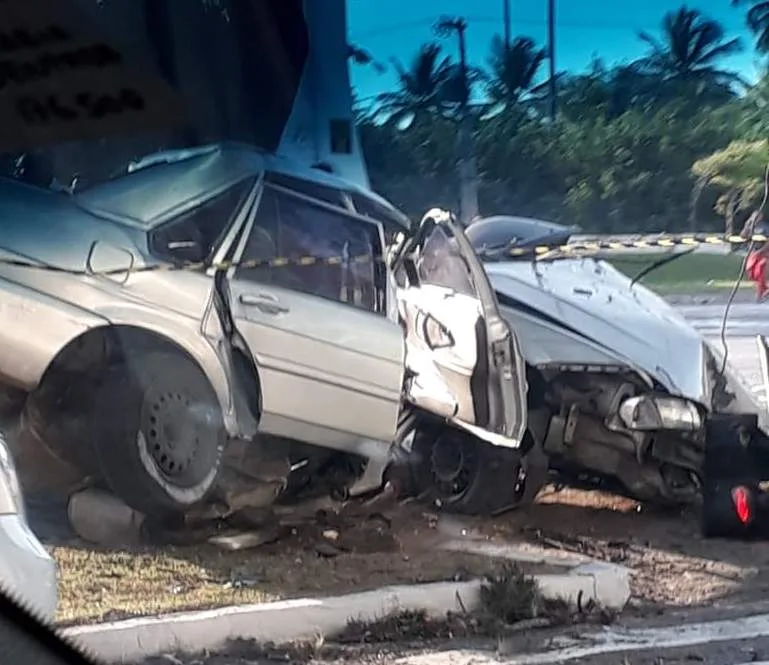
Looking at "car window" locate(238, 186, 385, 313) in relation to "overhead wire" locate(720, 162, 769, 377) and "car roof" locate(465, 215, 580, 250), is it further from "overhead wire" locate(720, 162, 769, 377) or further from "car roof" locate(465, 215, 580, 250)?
"overhead wire" locate(720, 162, 769, 377)

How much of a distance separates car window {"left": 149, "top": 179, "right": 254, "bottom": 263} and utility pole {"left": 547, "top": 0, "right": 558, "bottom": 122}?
35.1 inches

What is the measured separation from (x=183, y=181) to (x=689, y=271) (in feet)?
4.97

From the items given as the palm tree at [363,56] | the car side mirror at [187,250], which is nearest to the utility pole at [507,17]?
the palm tree at [363,56]

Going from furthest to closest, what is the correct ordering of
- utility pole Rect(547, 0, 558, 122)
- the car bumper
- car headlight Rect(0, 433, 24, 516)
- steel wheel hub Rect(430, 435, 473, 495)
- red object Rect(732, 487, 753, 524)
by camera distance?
red object Rect(732, 487, 753, 524) → steel wheel hub Rect(430, 435, 473, 495) → utility pole Rect(547, 0, 558, 122) → car headlight Rect(0, 433, 24, 516) → the car bumper

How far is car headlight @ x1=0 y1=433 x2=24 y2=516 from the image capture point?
401 cm

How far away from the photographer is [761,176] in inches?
175

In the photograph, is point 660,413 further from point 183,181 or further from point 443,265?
point 183,181

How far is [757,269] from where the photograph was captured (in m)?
4.60

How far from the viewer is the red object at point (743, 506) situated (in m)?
4.77

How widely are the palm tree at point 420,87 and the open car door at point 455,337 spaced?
0.30 metres

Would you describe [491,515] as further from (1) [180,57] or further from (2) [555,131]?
(1) [180,57]

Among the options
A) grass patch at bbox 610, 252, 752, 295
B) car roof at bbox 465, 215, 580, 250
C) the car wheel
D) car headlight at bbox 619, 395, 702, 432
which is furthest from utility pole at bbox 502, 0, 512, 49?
car headlight at bbox 619, 395, 702, 432

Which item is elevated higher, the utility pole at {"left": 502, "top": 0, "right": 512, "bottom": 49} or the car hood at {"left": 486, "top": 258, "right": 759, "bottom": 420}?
the utility pole at {"left": 502, "top": 0, "right": 512, "bottom": 49}

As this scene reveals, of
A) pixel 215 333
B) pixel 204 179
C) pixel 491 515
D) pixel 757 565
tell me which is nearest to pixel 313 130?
pixel 204 179
